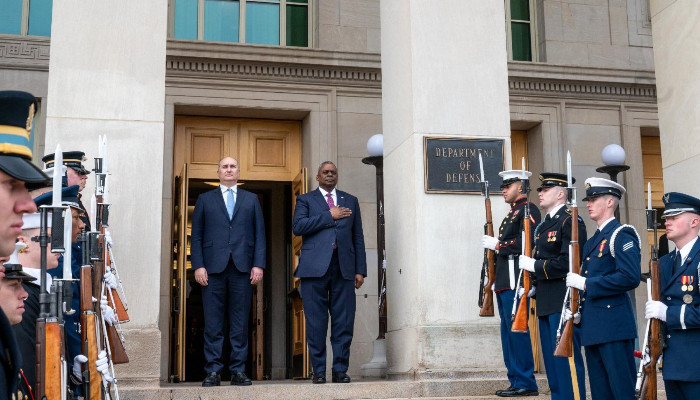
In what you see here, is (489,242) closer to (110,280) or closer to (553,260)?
(553,260)

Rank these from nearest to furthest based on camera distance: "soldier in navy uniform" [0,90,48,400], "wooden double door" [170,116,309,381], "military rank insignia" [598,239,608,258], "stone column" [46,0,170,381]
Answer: "soldier in navy uniform" [0,90,48,400] → "military rank insignia" [598,239,608,258] → "stone column" [46,0,170,381] → "wooden double door" [170,116,309,381]

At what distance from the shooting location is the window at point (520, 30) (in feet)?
49.7

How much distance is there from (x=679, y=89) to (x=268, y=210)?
7781 mm

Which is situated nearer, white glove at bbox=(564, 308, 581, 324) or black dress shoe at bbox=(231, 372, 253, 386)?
white glove at bbox=(564, 308, 581, 324)

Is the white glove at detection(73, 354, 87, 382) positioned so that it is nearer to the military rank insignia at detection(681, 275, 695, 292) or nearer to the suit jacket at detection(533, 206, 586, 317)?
the suit jacket at detection(533, 206, 586, 317)

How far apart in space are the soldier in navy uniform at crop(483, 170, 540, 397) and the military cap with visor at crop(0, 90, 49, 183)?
5883 mm

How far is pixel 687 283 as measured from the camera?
253 inches

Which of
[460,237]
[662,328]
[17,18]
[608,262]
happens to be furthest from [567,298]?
[17,18]

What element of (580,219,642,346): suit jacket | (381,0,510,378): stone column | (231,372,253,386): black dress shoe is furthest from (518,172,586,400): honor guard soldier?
(231,372,253,386): black dress shoe

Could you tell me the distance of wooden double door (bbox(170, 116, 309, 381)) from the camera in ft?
42.8

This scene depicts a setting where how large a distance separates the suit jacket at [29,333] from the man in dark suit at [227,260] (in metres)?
3.86

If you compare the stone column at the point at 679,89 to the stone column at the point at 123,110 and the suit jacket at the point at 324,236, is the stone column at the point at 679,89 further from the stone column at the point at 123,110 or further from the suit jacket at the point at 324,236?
the stone column at the point at 123,110

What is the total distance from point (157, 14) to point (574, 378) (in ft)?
16.7

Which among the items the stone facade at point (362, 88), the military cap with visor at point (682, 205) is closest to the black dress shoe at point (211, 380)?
the stone facade at point (362, 88)
